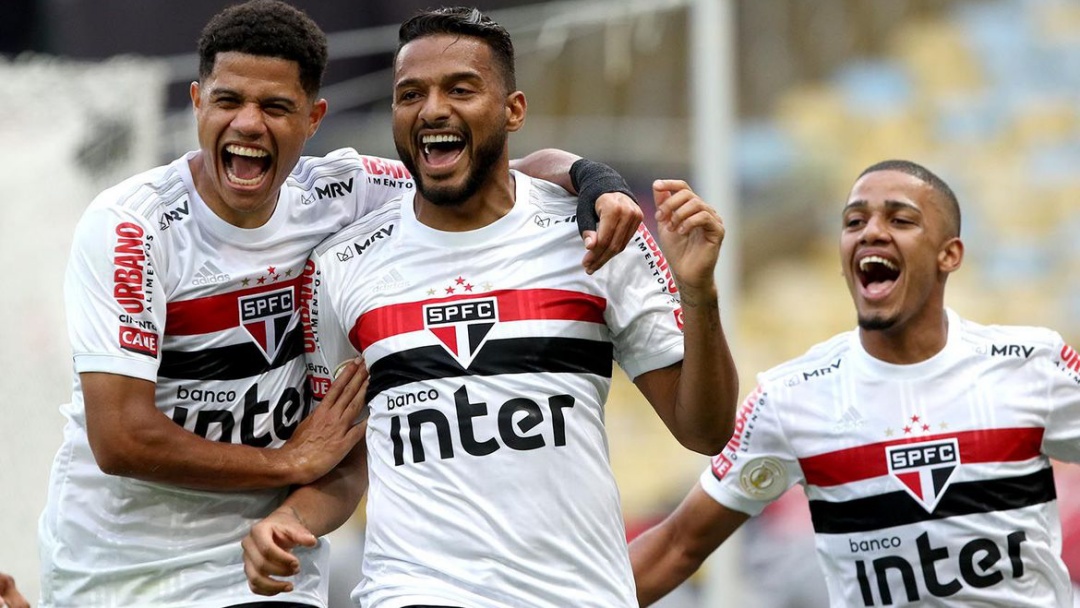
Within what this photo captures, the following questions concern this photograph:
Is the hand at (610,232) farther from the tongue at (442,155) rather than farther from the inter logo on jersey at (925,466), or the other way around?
the inter logo on jersey at (925,466)

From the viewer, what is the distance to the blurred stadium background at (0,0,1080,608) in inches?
262

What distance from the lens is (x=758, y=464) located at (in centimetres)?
472

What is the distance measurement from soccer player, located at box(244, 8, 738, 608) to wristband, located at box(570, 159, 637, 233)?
0.29 ft

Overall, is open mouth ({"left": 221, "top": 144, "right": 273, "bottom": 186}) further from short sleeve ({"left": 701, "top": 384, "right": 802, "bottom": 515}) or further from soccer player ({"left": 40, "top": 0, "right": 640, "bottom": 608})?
short sleeve ({"left": 701, "top": 384, "right": 802, "bottom": 515})

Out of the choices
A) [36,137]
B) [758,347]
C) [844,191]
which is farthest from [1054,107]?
[36,137]

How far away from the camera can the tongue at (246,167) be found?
3.93 m

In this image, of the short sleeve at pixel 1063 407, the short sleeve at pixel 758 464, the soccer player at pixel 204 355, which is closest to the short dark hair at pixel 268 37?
the soccer player at pixel 204 355

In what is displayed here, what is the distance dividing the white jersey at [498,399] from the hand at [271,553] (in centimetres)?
21

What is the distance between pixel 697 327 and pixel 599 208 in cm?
37

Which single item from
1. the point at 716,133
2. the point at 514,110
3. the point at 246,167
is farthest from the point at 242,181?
the point at 716,133

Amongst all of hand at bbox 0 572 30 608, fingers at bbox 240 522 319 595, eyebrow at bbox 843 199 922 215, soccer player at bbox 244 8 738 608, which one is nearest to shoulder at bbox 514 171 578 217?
soccer player at bbox 244 8 738 608

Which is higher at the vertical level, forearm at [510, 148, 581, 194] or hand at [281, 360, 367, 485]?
forearm at [510, 148, 581, 194]

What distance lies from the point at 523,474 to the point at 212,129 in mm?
1174

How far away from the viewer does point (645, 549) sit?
15.7ft
